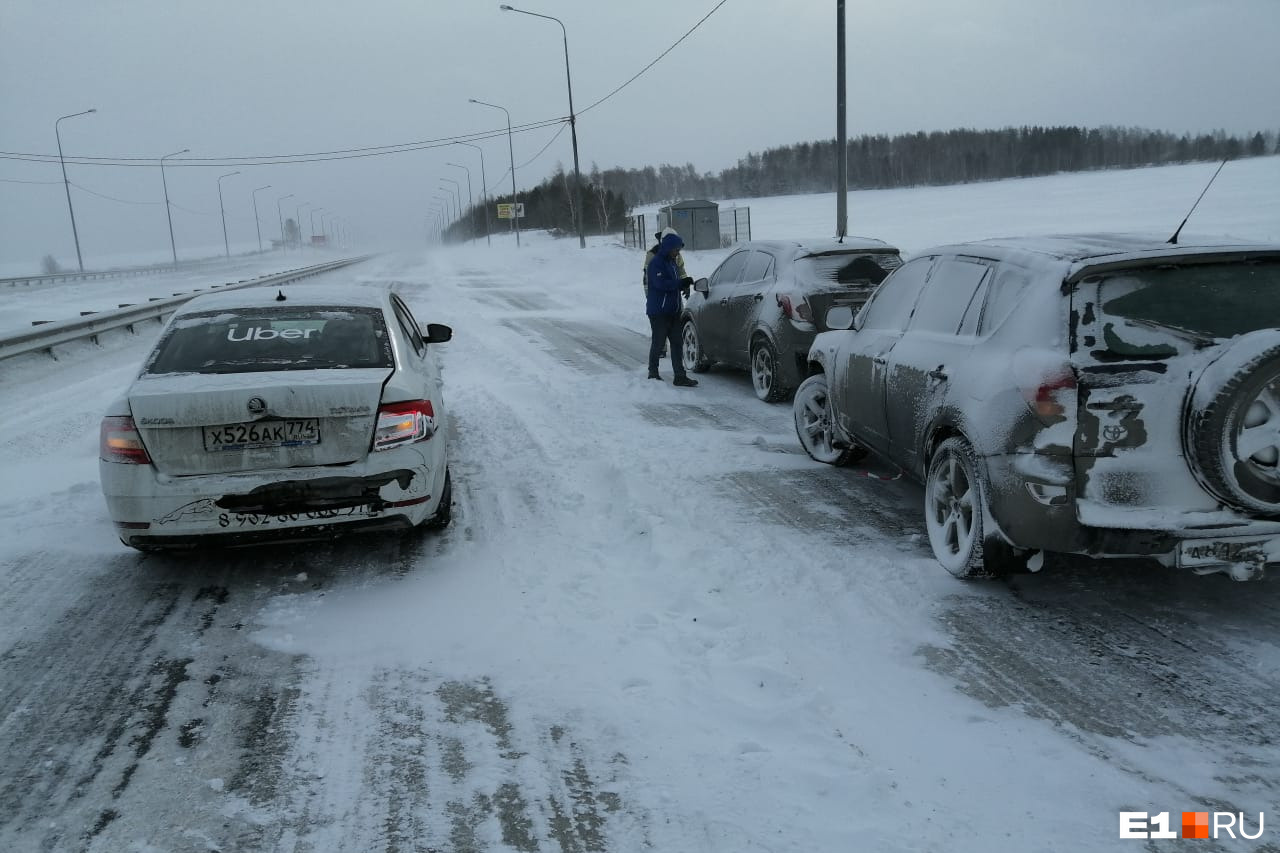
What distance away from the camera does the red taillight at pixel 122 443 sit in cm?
438

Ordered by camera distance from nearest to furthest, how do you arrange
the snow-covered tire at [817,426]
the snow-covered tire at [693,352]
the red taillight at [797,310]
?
the snow-covered tire at [817,426], the red taillight at [797,310], the snow-covered tire at [693,352]

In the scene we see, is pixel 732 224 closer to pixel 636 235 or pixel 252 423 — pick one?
pixel 636 235

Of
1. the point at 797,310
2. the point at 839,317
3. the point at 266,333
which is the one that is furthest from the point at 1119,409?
the point at 797,310

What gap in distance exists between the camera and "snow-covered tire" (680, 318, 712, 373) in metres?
10.9

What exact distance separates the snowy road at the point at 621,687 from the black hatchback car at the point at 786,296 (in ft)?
10.1

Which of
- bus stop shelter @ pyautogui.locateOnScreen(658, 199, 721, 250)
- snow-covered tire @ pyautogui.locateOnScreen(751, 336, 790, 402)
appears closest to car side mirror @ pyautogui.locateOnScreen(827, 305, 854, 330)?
snow-covered tire @ pyautogui.locateOnScreen(751, 336, 790, 402)

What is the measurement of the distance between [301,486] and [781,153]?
150682 mm

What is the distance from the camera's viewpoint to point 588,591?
4.41m

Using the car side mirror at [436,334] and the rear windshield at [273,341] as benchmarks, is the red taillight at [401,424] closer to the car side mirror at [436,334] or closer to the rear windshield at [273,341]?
the rear windshield at [273,341]

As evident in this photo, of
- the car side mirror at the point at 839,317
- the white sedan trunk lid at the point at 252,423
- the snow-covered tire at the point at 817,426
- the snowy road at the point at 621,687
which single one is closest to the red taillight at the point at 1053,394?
the snowy road at the point at 621,687

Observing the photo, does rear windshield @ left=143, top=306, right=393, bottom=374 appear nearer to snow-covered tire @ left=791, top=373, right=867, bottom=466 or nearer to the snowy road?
the snowy road

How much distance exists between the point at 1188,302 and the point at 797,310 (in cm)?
504

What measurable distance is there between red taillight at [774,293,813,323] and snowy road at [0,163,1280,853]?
3085 millimetres

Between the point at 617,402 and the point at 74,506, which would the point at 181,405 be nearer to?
the point at 74,506
